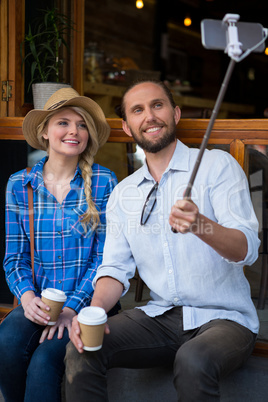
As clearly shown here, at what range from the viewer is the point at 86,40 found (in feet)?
19.0

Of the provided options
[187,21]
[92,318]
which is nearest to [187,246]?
[92,318]

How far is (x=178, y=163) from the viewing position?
2.02 m

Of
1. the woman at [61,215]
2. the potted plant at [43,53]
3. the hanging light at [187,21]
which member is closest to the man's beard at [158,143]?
the woman at [61,215]

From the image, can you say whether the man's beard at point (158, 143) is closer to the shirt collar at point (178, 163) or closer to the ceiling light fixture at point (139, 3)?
the shirt collar at point (178, 163)

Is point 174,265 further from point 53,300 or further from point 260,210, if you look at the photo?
point 260,210

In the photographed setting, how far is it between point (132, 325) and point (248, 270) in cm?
70

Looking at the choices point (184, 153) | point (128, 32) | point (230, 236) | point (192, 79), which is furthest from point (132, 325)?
point (192, 79)

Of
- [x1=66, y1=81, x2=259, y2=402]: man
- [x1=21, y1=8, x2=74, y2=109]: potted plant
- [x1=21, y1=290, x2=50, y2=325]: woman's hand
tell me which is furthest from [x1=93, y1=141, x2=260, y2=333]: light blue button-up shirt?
[x1=21, y1=8, x2=74, y2=109]: potted plant

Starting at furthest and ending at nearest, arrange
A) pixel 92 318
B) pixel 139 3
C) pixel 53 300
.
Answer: pixel 139 3 → pixel 53 300 → pixel 92 318

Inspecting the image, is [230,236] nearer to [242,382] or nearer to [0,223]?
[242,382]

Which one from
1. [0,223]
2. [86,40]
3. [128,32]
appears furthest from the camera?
[128,32]

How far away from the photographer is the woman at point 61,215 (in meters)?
2.06

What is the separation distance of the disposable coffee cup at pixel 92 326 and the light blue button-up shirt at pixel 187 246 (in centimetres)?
36

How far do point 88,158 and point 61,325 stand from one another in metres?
0.72
